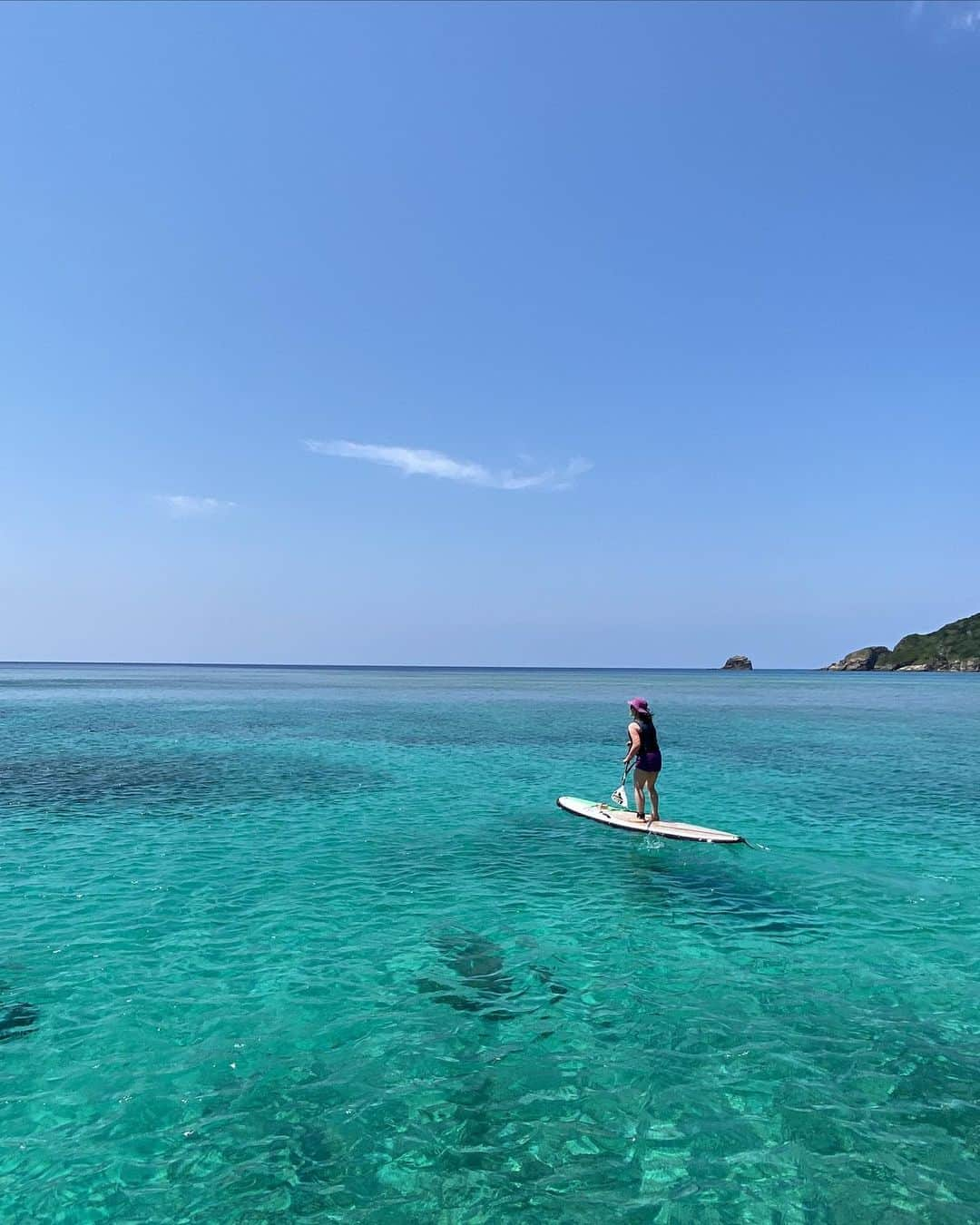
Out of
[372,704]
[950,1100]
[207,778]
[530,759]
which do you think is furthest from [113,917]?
[372,704]

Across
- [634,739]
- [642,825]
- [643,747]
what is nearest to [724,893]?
[643,747]

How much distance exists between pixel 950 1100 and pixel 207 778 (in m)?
30.8

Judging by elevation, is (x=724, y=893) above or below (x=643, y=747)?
below

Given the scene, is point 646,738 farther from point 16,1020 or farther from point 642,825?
point 16,1020

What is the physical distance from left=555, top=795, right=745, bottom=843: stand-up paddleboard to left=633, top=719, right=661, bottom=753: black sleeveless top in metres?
2.48

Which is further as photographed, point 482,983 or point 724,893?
point 724,893

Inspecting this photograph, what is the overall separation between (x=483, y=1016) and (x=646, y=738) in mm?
11612

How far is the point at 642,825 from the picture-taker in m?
22.5

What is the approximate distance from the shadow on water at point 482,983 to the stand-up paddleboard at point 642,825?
31.2 feet

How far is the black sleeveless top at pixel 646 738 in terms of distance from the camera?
2125 cm

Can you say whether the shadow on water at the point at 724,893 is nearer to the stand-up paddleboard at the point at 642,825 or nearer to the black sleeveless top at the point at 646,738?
the stand-up paddleboard at the point at 642,825

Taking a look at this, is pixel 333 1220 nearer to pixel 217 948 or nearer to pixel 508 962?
pixel 508 962

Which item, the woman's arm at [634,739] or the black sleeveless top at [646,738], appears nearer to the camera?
the black sleeveless top at [646,738]

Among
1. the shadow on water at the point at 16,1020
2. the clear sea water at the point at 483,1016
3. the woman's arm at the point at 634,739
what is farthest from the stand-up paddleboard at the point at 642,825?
the shadow on water at the point at 16,1020
